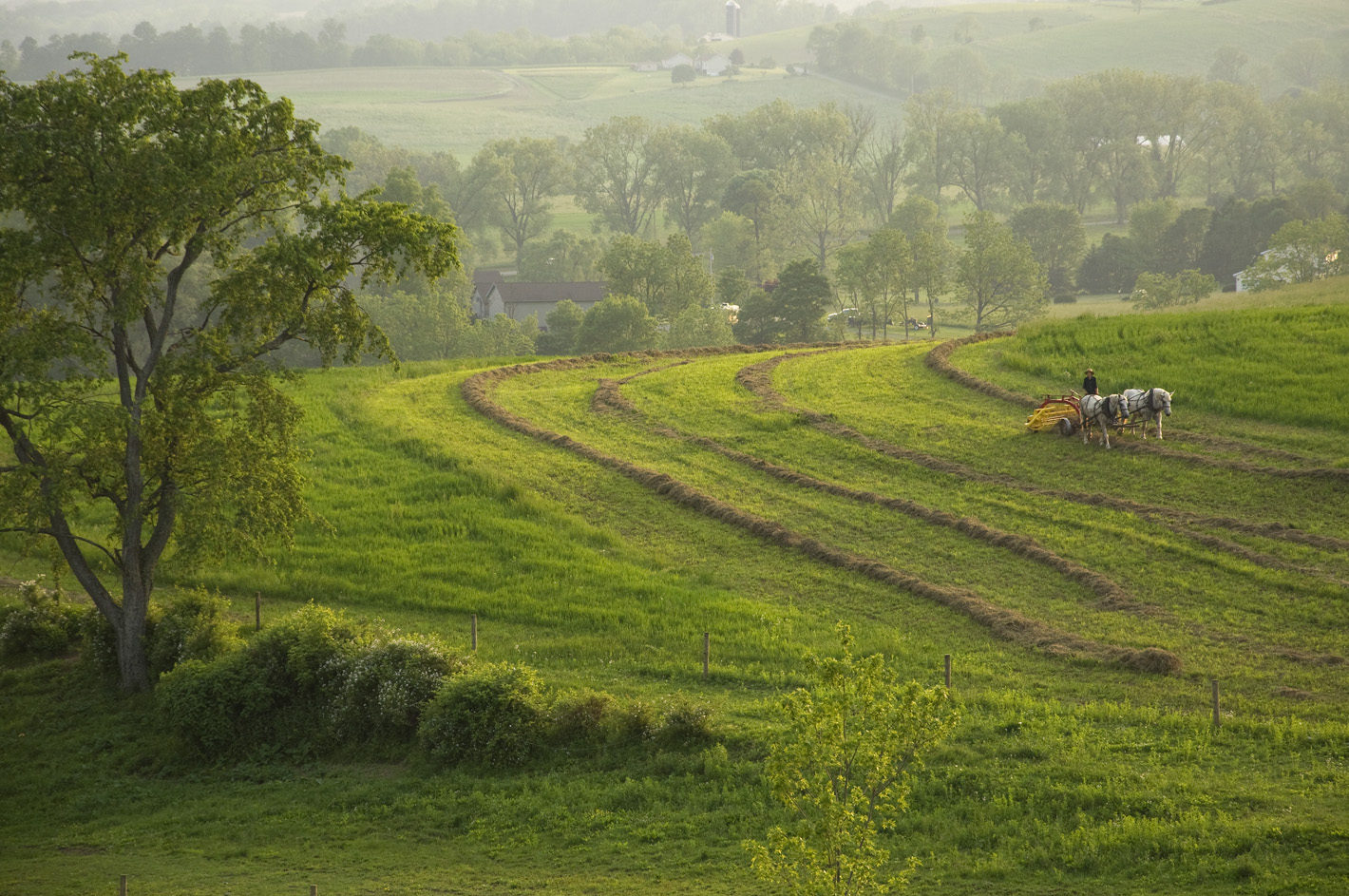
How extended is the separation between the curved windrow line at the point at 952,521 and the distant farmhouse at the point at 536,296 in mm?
72524

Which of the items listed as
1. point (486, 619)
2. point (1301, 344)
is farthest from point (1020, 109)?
point (486, 619)

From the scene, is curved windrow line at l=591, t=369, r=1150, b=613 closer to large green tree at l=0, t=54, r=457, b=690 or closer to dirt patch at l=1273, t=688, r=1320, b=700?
dirt patch at l=1273, t=688, r=1320, b=700

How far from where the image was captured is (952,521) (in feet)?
98.2

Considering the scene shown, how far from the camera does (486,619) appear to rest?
27.4 metres

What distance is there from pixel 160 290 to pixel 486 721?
38.5 ft

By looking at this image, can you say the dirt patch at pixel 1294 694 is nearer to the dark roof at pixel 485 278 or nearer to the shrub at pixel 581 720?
the shrub at pixel 581 720

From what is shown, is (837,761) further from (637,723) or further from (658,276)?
(658,276)

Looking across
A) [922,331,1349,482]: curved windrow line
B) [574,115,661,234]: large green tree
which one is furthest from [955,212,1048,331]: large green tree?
[574,115,661,234]: large green tree

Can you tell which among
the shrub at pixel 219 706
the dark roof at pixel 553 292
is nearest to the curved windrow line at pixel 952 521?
Result: the shrub at pixel 219 706

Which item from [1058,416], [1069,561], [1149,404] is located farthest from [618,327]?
[1069,561]

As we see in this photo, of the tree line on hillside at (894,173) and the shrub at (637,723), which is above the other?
the tree line on hillside at (894,173)

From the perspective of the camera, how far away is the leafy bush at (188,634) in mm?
24812

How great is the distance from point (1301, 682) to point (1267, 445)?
49.3ft

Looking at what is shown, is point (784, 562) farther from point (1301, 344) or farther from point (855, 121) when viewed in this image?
point (855, 121)
